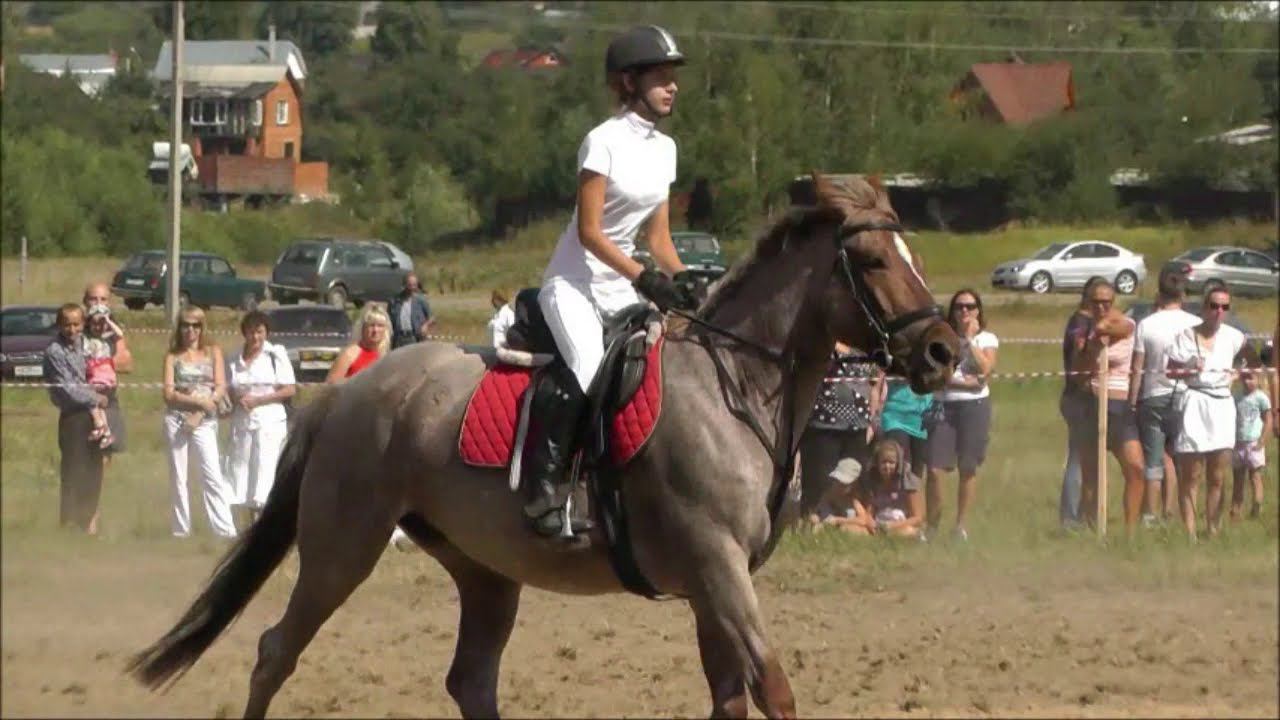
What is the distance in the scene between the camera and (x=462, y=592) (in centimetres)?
792

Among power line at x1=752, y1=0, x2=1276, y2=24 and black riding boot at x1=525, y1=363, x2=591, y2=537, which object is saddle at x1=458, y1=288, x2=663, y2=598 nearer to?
black riding boot at x1=525, y1=363, x2=591, y2=537

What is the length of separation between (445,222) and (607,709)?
33.9 metres

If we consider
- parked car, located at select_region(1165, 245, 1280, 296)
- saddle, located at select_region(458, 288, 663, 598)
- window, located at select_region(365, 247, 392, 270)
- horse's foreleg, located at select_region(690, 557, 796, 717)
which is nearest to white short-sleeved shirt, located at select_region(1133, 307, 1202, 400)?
saddle, located at select_region(458, 288, 663, 598)

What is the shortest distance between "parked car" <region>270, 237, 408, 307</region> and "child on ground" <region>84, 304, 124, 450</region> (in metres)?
22.7

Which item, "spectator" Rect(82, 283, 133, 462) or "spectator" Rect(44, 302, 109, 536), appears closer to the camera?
"spectator" Rect(44, 302, 109, 536)

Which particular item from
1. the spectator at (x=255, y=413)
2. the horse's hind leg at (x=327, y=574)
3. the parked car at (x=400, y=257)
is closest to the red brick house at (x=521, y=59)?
the parked car at (x=400, y=257)

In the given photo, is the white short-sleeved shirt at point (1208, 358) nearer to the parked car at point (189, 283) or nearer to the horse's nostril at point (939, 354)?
the horse's nostril at point (939, 354)

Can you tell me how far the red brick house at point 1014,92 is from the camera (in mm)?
58375

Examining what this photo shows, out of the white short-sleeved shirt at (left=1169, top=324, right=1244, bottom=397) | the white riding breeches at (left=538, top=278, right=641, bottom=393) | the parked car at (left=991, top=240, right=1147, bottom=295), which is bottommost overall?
the parked car at (left=991, top=240, right=1147, bottom=295)

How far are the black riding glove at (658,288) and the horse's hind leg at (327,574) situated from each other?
1495mm

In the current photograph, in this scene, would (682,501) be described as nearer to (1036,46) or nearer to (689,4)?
(689,4)

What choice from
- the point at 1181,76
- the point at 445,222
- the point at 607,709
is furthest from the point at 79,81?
the point at 1181,76

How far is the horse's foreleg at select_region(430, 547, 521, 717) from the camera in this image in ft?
25.1

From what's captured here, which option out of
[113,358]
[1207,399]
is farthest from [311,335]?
[1207,399]
